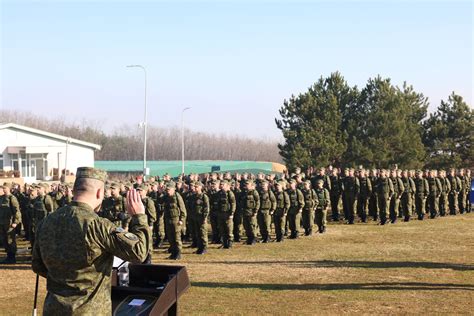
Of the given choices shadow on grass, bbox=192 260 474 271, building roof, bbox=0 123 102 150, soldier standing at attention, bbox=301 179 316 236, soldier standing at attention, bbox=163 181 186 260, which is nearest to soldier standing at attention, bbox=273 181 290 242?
soldier standing at attention, bbox=301 179 316 236

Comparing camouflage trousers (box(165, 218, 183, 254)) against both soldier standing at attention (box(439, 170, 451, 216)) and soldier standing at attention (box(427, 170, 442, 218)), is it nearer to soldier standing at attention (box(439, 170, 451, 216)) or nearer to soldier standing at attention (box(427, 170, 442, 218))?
soldier standing at attention (box(427, 170, 442, 218))

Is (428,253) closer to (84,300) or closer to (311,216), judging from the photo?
(311,216)

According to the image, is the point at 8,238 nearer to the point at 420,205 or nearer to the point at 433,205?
the point at 420,205

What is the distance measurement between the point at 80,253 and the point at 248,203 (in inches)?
Answer: 524

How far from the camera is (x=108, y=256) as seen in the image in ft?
14.1

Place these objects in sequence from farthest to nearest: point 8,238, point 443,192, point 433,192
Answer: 1. point 443,192
2. point 433,192
3. point 8,238

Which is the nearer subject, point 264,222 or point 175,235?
point 175,235

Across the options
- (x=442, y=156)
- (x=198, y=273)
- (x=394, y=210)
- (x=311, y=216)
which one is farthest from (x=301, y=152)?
(x=198, y=273)

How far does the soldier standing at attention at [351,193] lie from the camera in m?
22.3

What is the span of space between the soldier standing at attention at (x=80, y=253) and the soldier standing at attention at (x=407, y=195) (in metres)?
19.0

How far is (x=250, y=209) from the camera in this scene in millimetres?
17375

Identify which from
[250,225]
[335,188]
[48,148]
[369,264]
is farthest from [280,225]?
[48,148]

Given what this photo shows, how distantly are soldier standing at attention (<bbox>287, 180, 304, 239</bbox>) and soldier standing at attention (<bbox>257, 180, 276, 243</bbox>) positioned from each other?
0.70 meters

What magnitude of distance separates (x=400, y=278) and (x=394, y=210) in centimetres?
1023
